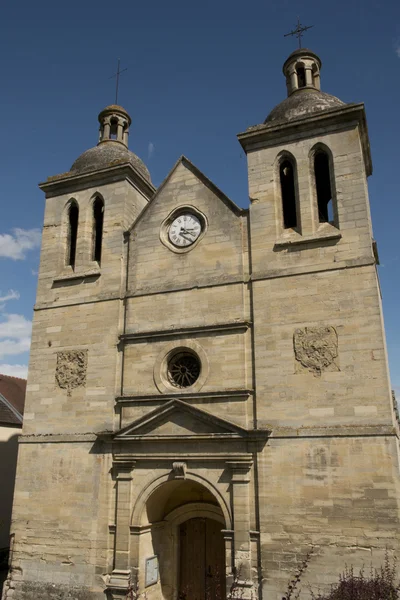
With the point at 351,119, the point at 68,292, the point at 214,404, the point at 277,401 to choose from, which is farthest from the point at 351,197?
the point at 68,292

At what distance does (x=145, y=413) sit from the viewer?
500 inches

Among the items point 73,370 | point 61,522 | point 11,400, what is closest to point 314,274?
point 73,370

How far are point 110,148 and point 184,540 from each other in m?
11.8

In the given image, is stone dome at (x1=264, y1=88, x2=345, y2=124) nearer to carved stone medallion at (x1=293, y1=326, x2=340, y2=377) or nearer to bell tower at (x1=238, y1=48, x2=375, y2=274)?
bell tower at (x1=238, y1=48, x2=375, y2=274)

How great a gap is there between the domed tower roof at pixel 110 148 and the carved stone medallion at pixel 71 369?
18.2 feet

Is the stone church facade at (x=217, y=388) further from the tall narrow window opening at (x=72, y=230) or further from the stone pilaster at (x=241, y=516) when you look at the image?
the tall narrow window opening at (x=72, y=230)

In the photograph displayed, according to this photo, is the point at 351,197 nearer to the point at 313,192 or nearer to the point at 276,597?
the point at 313,192

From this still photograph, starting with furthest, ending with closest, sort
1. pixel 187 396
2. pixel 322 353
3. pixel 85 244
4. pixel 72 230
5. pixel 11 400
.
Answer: pixel 11 400 < pixel 72 230 < pixel 85 244 < pixel 187 396 < pixel 322 353

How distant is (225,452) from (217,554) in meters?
3.13

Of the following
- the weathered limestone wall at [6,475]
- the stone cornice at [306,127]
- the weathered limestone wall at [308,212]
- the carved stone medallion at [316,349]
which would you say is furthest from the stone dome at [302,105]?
the weathered limestone wall at [6,475]

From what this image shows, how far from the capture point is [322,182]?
14.5 metres

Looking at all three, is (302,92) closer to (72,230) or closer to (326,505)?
(72,230)

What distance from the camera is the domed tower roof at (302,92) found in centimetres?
1387

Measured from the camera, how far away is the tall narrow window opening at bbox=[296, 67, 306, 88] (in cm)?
1548
